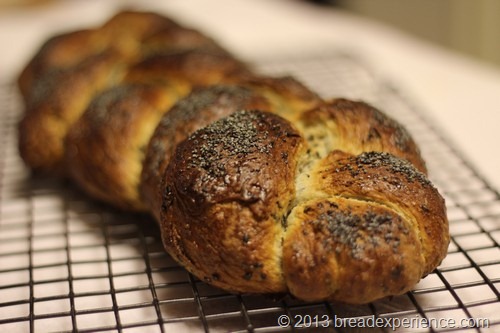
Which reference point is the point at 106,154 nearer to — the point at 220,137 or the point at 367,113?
the point at 220,137

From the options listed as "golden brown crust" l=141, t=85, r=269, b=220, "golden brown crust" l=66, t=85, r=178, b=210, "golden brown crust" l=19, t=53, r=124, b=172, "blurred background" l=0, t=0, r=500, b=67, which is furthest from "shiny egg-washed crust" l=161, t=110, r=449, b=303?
"blurred background" l=0, t=0, r=500, b=67

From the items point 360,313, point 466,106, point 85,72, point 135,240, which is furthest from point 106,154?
point 466,106

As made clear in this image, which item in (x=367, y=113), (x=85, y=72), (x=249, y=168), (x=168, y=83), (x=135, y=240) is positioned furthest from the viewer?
(x=85, y=72)

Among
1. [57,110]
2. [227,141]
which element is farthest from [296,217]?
[57,110]

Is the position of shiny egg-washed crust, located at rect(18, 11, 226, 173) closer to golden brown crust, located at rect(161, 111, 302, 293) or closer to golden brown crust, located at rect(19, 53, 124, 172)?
golden brown crust, located at rect(19, 53, 124, 172)

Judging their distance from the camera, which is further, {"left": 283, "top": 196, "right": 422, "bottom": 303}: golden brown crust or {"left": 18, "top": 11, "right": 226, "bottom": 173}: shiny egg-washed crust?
{"left": 18, "top": 11, "right": 226, "bottom": 173}: shiny egg-washed crust

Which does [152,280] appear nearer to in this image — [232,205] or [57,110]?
[232,205]

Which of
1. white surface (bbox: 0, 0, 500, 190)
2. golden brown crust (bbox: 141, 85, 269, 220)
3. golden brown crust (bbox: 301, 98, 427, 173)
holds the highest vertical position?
golden brown crust (bbox: 301, 98, 427, 173)
